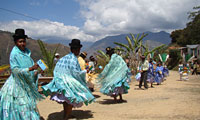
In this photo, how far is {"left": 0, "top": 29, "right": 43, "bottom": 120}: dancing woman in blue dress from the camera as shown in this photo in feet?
10.5

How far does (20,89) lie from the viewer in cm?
333

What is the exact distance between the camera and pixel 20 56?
3.39 m

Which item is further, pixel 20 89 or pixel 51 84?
pixel 51 84

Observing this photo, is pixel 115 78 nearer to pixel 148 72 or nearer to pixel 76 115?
pixel 76 115

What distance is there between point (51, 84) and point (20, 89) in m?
1.11

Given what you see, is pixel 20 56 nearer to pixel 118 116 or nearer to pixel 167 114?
pixel 118 116

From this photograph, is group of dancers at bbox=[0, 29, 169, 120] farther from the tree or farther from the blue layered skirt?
the tree

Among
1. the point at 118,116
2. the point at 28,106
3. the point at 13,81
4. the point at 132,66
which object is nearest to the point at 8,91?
the point at 13,81

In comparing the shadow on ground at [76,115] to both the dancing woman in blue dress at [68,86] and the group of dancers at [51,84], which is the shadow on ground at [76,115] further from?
the dancing woman in blue dress at [68,86]

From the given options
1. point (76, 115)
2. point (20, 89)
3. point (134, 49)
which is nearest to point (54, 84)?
point (20, 89)

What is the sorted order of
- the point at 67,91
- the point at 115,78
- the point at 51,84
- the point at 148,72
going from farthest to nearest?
the point at 148,72 < the point at 115,78 < the point at 51,84 < the point at 67,91

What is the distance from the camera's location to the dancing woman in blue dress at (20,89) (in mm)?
3191

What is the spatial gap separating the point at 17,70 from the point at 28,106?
2.11 ft

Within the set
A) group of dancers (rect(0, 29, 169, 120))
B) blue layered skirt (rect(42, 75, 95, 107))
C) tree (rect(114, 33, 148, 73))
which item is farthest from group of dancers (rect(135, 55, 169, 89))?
blue layered skirt (rect(42, 75, 95, 107))
